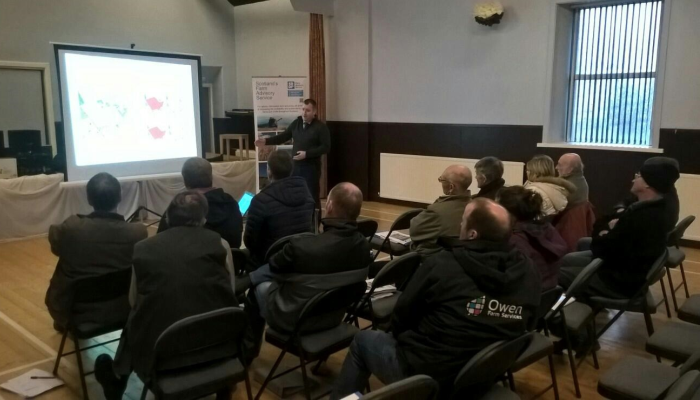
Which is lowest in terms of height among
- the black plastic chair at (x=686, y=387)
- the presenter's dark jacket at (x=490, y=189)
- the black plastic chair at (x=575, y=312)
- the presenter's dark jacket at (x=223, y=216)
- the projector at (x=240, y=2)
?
the black plastic chair at (x=575, y=312)

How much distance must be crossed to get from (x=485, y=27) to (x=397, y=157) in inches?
86.0

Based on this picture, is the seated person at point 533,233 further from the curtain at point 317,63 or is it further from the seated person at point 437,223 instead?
the curtain at point 317,63

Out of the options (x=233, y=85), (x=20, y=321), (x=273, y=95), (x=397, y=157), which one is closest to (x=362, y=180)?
(x=397, y=157)

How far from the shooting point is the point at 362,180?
8656 millimetres

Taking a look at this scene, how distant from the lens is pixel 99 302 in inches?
107

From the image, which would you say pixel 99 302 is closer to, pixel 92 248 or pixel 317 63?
pixel 92 248

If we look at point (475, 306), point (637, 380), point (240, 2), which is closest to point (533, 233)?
point (637, 380)

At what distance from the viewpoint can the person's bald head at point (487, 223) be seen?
2.01 meters

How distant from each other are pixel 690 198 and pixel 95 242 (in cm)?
570

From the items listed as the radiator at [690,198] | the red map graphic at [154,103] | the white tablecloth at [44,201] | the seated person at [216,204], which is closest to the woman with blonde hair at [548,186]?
the seated person at [216,204]

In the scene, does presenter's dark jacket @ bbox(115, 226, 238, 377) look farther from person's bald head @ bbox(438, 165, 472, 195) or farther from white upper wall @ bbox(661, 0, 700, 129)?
white upper wall @ bbox(661, 0, 700, 129)

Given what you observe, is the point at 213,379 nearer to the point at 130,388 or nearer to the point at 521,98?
the point at 130,388

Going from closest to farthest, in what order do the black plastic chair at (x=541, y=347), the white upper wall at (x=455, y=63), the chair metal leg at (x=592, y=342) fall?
the black plastic chair at (x=541, y=347)
the chair metal leg at (x=592, y=342)
the white upper wall at (x=455, y=63)

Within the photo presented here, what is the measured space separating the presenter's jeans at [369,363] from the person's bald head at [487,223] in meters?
0.55
